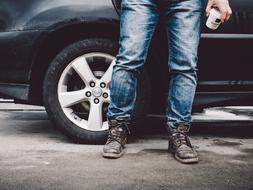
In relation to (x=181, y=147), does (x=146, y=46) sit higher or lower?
higher

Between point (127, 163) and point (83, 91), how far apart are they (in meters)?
0.74

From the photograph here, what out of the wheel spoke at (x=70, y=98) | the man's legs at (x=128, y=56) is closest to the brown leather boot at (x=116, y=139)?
the man's legs at (x=128, y=56)

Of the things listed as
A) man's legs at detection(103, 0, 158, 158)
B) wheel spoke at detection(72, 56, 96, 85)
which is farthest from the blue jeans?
wheel spoke at detection(72, 56, 96, 85)

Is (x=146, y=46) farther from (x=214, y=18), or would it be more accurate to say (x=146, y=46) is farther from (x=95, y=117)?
(x=95, y=117)

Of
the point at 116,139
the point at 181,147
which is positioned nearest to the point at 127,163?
the point at 116,139

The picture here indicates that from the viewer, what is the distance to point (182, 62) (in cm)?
304

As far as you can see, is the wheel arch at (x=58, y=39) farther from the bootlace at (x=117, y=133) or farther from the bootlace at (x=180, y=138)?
the bootlace at (x=180, y=138)

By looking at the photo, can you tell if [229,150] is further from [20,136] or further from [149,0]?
[20,136]

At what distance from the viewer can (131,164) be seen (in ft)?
9.34

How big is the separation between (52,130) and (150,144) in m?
1.01

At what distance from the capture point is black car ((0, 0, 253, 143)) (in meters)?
3.34

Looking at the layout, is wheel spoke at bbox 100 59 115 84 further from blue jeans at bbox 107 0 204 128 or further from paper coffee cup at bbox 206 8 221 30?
A: paper coffee cup at bbox 206 8 221 30

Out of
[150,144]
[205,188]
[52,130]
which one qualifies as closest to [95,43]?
[150,144]

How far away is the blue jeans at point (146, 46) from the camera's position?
9.83ft
